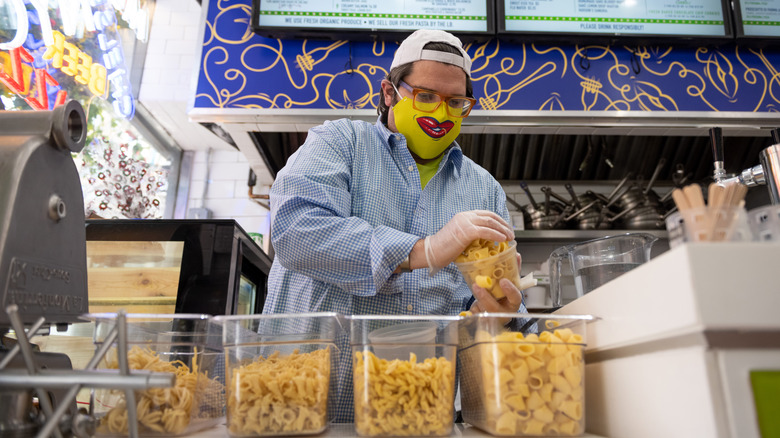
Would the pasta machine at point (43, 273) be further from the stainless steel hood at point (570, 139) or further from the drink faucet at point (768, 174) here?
the stainless steel hood at point (570, 139)

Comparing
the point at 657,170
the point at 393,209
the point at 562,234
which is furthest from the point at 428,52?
the point at 657,170

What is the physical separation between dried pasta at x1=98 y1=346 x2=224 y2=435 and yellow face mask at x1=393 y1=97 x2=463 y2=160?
1.01m

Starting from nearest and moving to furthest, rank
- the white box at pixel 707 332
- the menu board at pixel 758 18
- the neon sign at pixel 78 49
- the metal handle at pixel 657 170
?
1. the white box at pixel 707 332
2. the neon sign at pixel 78 49
3. the menu board at pixel 758 18
4. the metal handle at pixel 657 170

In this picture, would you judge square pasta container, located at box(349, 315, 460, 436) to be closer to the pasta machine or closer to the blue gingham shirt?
the blue gingham shirt

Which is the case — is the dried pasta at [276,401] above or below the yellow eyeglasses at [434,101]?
below

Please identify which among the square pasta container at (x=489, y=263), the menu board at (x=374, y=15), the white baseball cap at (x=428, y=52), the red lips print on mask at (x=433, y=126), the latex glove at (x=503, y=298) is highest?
the menu board at (x=374, y=15)

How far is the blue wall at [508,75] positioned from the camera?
2670mm

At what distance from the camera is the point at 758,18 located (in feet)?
9.12

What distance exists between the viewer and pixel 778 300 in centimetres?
64

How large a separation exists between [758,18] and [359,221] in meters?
2.71

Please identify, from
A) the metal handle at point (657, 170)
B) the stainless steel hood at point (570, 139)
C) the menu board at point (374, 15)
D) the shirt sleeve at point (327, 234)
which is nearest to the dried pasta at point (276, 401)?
the shirt sleeve at point (327, 234)

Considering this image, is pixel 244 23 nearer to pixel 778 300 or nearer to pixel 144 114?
pixel 144 114

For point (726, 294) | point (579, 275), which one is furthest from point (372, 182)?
point (726, 294)

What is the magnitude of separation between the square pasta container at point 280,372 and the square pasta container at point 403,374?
5 cm
